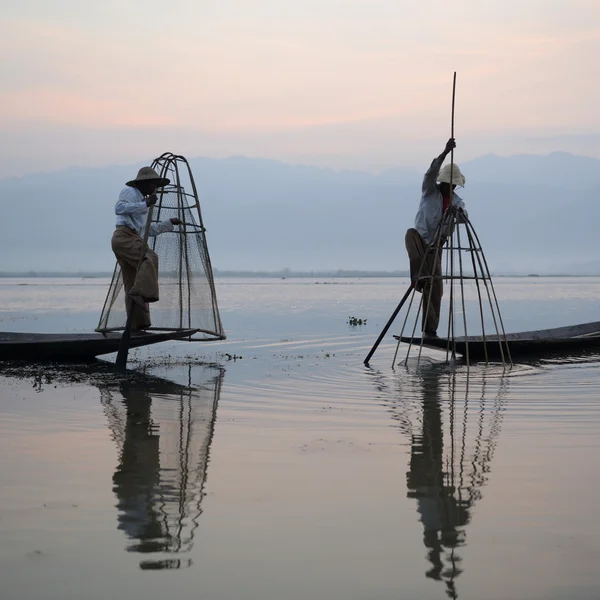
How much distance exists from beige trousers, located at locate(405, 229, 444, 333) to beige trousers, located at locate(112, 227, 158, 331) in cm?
311

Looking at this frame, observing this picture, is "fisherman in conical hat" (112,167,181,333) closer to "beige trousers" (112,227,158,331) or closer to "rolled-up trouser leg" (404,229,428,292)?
"beige trousers" (112,227,158,331)

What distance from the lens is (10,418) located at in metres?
6.37

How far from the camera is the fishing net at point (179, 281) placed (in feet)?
36.1

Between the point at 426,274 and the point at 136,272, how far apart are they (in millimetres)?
3459

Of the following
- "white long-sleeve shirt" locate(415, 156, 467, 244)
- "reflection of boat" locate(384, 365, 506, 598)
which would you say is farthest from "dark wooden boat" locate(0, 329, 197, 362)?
"reflection of boat" locate(384, 365, 506, 598)

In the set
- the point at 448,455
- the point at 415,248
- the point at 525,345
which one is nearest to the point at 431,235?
the point at 415,248

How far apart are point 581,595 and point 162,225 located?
7803mm

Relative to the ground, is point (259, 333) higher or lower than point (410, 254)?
lower

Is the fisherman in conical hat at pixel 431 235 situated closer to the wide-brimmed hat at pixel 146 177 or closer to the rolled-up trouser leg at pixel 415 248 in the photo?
the rolled-up trouser leg at pixel 415 248

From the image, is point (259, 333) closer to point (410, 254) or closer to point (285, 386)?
point (410, 254)

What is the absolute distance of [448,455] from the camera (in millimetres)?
5086

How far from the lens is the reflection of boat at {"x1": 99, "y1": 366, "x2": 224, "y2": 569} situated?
11.3 ft

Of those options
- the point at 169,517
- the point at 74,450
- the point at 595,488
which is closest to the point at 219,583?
the point at 169,517

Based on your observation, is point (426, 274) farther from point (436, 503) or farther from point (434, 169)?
point (436, 503)
